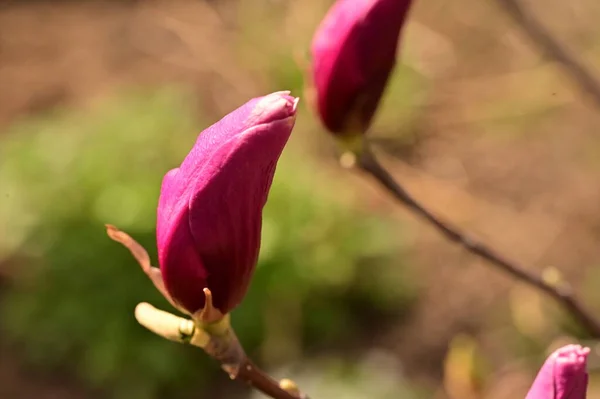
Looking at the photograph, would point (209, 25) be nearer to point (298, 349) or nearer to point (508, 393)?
point (298, 349)

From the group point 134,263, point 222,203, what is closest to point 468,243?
point 222,203

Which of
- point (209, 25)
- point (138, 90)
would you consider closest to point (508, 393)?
point (138, 90)

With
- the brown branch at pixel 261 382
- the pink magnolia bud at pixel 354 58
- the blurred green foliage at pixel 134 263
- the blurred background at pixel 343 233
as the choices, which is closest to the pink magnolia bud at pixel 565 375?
the brown branch at pixel 261 382

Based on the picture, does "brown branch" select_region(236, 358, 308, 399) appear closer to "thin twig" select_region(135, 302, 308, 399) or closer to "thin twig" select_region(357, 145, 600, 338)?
"thin twig" select_region(135, 302, 308, 399)

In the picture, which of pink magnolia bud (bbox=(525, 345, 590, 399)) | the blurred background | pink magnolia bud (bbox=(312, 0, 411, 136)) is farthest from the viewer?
the blurred background

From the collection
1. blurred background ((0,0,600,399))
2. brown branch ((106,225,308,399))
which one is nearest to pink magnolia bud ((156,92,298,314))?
brown branch ((106,225,308,399))

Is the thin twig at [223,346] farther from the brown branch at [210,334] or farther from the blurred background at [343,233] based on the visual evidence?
the blurred background at [343,233]
